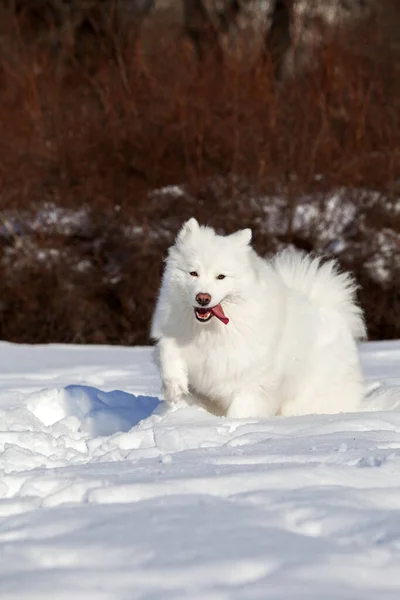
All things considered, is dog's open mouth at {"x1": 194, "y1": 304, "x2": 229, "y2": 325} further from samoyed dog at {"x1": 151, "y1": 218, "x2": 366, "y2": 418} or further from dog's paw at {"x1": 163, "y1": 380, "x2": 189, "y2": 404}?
dog's paw at {"x1": 163, "y1": 380, "x2": 189, "y2": 404}

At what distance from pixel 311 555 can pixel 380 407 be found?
10.5 ft

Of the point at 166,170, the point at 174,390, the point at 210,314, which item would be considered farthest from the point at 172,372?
the point at 166,170

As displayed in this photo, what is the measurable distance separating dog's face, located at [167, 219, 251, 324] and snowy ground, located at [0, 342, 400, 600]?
0.57 m

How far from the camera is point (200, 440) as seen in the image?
477 centimetres

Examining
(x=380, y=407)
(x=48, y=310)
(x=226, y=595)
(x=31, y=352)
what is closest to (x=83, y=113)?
(x=48, y=310)

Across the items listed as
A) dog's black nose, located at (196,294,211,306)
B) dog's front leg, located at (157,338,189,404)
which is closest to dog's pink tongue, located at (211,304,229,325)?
dog's black nose, located at (196,294,211,306)

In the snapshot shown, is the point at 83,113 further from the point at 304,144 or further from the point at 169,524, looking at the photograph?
the point at 169,524

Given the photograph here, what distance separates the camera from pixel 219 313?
5508mm

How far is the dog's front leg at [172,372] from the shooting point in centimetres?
555

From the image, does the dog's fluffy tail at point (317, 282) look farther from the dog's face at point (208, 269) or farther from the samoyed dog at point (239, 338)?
the dog's face at point (208, 269)

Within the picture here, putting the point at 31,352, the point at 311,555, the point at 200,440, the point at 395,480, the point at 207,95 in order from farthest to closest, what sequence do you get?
the point at 207,95
the point at 31,352
the point at 200,440
the point at 395,480
the point at 311,555

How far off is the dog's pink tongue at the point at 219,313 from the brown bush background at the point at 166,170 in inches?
243

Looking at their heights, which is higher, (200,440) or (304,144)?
(304,144)

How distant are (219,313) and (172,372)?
39 centimetres
